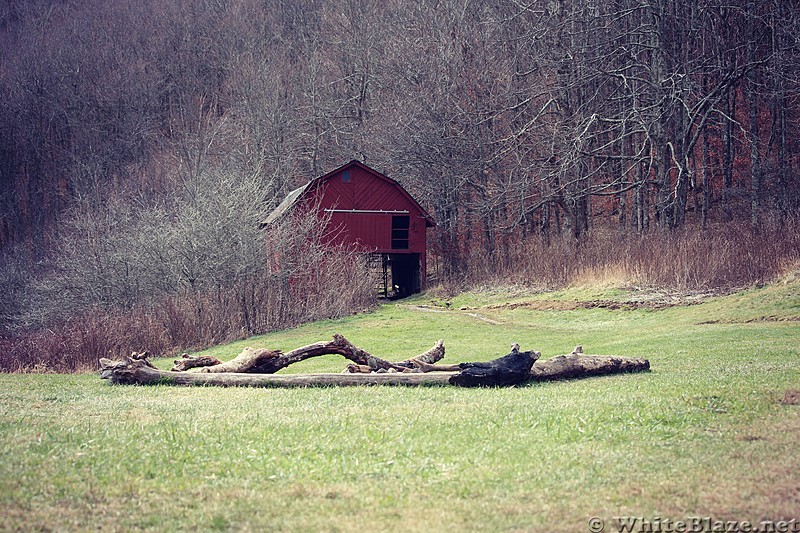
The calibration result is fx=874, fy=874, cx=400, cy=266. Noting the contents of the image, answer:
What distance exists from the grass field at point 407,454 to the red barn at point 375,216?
3302 cm

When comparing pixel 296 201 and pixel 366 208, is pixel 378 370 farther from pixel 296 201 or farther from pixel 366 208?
pixel 366 208

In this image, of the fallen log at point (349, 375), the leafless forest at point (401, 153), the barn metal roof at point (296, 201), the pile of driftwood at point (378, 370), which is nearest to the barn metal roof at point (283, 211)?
the barn metal roof at point (296, 201)

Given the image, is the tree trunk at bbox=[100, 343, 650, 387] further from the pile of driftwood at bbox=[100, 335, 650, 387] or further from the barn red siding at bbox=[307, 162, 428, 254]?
the barn red siding at bbox=[307, 162, 428, 254]

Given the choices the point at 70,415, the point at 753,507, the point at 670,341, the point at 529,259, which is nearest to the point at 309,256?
the point at 529,259

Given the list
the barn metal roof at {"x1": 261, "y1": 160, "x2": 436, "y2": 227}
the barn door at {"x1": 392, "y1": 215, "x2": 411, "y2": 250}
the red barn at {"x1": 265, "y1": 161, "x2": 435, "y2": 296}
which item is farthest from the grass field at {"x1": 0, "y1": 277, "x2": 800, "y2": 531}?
the barn door at {"x1": 392, "y1": 215, "x2": 411, "y2": 250}

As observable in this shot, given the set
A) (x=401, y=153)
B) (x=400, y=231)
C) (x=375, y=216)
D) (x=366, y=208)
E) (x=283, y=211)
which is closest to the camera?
(x=283, y=211)

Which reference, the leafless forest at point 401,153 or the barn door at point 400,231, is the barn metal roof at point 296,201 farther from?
the leafless forest at point 401,153

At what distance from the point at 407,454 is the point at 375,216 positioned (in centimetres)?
4061

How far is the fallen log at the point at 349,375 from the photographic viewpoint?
1316cm

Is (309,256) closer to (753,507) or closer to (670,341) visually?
(670,341)

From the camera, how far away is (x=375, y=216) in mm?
48156

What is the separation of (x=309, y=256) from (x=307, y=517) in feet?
102

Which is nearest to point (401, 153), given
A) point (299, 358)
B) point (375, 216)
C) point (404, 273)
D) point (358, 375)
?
point (375, 216)

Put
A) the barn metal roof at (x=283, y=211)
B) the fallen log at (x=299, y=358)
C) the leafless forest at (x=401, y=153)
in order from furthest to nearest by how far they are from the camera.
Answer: the barn metal roof at (x=283, y=211) → the leafless forest at (x=401, y=153) → the fallen log at (x=299, y=358)
